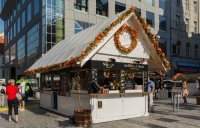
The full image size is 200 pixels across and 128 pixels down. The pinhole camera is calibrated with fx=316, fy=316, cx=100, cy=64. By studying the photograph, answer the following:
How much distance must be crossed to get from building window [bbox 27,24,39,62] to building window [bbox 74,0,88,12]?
5.49 meters

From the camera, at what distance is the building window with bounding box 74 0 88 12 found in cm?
3750

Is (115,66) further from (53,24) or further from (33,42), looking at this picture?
(33,42)

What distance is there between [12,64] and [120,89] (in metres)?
48.1

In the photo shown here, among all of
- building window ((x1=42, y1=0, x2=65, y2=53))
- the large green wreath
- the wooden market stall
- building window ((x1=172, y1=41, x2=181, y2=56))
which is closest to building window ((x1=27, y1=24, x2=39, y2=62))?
building window ((x1=42, y1=0, x2=65, y2=53))

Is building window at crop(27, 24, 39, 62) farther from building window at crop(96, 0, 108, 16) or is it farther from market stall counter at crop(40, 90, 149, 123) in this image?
market stall counter at crop(40, 90, 149, 123)

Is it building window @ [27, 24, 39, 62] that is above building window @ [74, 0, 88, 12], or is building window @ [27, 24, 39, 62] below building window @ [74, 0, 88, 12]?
below

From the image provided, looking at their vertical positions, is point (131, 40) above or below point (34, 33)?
below

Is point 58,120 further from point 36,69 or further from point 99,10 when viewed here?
point 99,10

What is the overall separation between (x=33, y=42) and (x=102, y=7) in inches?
396

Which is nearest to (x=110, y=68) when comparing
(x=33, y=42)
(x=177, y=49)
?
(x=33, y=42)

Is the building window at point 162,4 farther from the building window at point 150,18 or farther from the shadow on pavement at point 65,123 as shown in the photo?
the shadow on pavement at point 65,123

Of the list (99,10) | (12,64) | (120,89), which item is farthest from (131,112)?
(12,64)

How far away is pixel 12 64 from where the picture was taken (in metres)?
58.8

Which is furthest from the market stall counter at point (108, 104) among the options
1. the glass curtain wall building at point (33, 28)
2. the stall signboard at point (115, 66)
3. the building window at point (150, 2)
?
the building window at point (150, 2)
